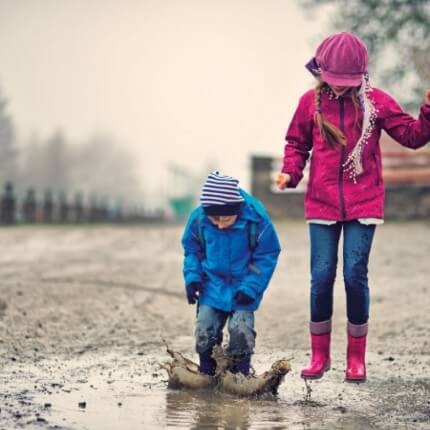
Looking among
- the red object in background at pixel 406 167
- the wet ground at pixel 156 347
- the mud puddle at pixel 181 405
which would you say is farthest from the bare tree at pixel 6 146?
the mud puddle at pixel 181 405

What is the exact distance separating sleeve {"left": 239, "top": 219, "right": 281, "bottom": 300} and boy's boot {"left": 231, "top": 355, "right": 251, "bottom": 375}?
327 mm

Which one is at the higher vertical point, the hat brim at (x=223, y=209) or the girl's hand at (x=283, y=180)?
the girl's hand at (x=283, y=180)

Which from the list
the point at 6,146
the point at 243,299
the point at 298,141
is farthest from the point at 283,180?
the point at 6,146

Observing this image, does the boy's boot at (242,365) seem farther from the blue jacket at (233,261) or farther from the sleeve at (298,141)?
the sleeve at (298,141)

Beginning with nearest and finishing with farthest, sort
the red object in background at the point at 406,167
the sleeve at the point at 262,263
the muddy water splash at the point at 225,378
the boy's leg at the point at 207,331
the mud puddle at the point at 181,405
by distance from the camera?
the mud puddle at the point at 181,405, the muddy water splash at the point at 225,378, the sleeve at the point at 262,263, the boy's leg at the point at 207,331, the red object in background at the point at 406,167

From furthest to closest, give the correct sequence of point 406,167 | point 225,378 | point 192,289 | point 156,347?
point 406,167 → point 156,347 → point 192,289 → point 225,378

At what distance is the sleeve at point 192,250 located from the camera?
16.6 ft

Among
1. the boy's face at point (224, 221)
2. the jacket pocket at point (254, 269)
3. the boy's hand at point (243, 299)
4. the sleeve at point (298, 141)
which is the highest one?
the sleeve at point (298, 141)

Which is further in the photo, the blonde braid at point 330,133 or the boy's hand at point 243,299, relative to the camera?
the blonde braid at point 330,133

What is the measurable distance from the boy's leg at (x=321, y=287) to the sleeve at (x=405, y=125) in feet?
1.86

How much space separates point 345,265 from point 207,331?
808 millimetres

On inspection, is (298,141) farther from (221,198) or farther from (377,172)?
(221,198)

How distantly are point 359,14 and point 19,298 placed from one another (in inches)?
768

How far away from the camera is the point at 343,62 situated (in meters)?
5.03
